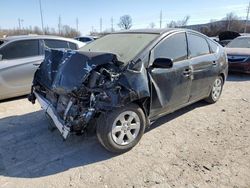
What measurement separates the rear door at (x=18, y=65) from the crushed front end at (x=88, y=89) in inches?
104

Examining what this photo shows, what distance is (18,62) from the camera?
5.86 metres

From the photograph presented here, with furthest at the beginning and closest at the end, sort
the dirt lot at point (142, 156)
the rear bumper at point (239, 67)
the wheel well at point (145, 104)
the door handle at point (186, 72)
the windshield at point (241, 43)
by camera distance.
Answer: the windshield at point (241, 43)
the rear bumper at point (239, 67)
the door handle at point (186, 72)
the wheel well at point (145, 104)
the dirt lot at point (142, 156)

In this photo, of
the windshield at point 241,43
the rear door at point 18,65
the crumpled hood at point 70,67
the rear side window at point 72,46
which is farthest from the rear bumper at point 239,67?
the crumpled hood at point 70,67

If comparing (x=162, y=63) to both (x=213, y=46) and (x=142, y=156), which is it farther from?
(x=213, y=46)

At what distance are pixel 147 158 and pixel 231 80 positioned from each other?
6.13 metres

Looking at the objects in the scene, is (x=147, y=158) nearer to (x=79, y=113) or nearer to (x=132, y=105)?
(x=132, y=105)

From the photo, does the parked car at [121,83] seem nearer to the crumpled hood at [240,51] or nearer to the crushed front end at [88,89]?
the crushed front end at [88,89]

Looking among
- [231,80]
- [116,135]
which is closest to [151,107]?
[116,135]

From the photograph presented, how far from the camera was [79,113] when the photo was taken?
3.26 metres

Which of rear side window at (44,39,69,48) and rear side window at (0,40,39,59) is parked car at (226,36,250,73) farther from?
rear side window at (0,40,39,59)

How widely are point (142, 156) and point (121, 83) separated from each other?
1047mm

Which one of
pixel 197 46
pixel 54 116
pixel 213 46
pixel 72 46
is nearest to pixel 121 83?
pixel 54 116

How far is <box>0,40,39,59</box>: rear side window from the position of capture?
5770 millimetres

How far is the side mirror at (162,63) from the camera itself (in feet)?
12.3
